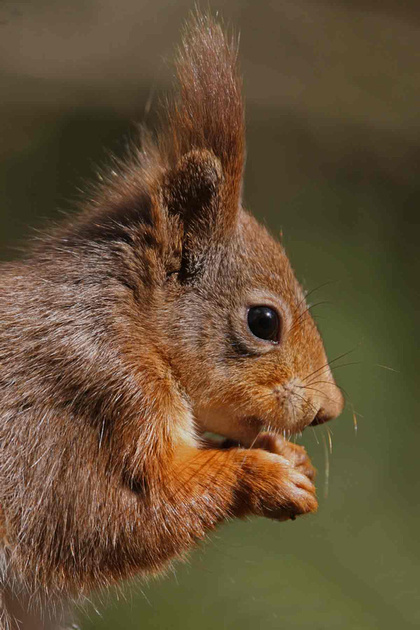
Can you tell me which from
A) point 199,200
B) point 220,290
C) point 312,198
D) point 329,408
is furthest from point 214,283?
point 312,198

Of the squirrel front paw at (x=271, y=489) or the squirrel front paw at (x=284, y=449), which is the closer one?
Answer: the squirrel front paw at (x=271, y=489)

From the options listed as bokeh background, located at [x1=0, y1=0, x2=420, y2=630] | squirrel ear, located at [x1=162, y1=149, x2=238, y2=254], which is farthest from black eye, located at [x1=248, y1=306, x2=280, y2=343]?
bokeh background, located at [x1=0, y1=0, x2=420, y2=630]

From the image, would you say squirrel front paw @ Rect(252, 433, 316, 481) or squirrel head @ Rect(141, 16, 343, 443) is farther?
squirrel front paw @ Rect(252, 433, 316, 481)

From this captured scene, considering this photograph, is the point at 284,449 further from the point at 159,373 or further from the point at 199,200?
the point at 199,200

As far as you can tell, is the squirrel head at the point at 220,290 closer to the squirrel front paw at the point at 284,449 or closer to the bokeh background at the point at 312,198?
the squirrel front paw at the point at 284,449

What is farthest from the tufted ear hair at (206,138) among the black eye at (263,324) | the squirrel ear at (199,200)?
the black eye at (263,324)

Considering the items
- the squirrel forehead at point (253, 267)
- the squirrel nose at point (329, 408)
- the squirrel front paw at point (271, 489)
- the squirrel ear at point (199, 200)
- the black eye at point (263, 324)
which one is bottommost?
the squirrel front paw at point (271, 489)

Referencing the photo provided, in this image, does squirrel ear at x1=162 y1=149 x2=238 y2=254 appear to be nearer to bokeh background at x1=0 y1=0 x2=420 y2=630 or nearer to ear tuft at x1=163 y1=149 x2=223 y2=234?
ear tuft at x1=163 y1=149 x2=223 y2=234
